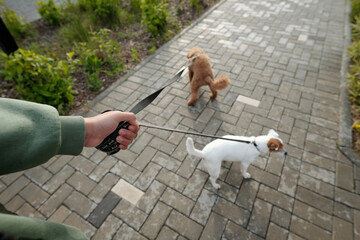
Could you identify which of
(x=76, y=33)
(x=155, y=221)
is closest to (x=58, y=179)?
(x=155, y=221)

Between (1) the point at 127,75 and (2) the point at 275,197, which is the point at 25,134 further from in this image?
(1) the point at 127,75

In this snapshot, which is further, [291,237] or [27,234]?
[291,237]

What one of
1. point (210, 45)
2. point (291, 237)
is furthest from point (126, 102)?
point (291, 237)

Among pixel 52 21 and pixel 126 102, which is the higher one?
pixel 52 21

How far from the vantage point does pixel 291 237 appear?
2.24 metres

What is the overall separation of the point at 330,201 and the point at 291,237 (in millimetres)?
760

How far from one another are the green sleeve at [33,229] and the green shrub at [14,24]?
7297 mm

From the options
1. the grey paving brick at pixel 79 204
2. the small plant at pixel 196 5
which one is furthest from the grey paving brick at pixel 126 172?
the small plant at pixel 196 5

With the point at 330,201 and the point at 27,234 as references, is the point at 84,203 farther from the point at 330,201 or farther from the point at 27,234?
the point at 330,201

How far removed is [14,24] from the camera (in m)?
5.85

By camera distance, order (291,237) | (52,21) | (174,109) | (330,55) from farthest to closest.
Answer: (52,21) → (330,55) → (174,109) → (291,237)

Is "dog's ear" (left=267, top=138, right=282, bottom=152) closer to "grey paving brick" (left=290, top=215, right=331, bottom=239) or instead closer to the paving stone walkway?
the paving stone walkway

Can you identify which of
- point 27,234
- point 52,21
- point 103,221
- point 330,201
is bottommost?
point 330,201

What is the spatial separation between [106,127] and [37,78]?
3030 mm
